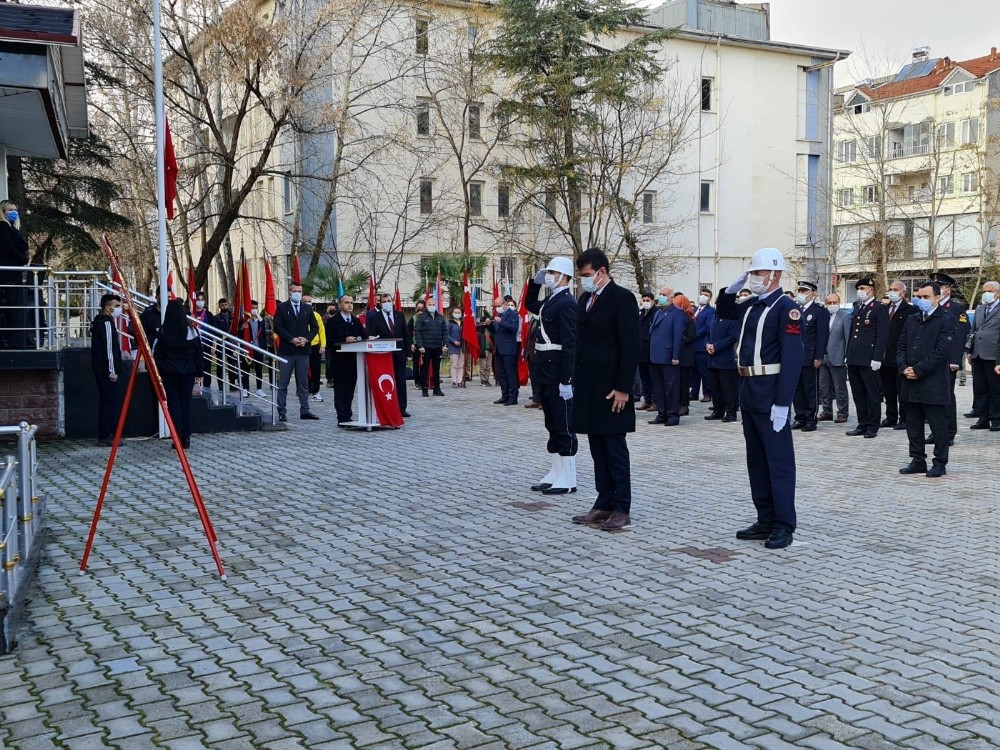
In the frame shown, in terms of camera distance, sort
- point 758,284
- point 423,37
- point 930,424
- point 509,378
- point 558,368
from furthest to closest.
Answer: point 423,37
point 509,378
point 930,424
point 558,368
point 758,284

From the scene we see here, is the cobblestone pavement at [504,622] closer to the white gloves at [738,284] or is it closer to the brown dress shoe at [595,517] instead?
the brown dress shoe at [595,517]

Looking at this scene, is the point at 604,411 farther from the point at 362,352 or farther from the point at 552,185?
the point at 552,185

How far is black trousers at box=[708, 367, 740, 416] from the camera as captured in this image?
54.6ft

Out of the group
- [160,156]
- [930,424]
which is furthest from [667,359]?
[160,156]

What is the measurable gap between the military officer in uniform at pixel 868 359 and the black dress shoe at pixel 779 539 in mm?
7582

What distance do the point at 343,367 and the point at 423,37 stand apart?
2607 cm

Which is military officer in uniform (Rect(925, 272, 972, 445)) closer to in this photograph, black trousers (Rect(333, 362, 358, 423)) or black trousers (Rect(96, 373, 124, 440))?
black trousers (Rect(333, 362, 358, 423))

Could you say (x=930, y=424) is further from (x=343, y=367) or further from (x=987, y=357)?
(x=343, y=367)

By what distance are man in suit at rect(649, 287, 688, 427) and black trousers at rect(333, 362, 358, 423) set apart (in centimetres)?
479

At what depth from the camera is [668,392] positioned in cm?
1666

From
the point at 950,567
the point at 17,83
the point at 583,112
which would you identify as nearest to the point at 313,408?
the point at 17,83

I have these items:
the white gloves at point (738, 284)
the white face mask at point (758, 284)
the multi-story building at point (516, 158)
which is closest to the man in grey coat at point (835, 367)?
the white gloves at point (738, 284)

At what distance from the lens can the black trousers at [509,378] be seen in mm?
20219

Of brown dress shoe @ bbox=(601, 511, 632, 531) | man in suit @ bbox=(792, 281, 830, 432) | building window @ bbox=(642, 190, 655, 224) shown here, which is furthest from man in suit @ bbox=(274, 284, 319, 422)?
building window @ bbox=(642, 190, 655, 224)
